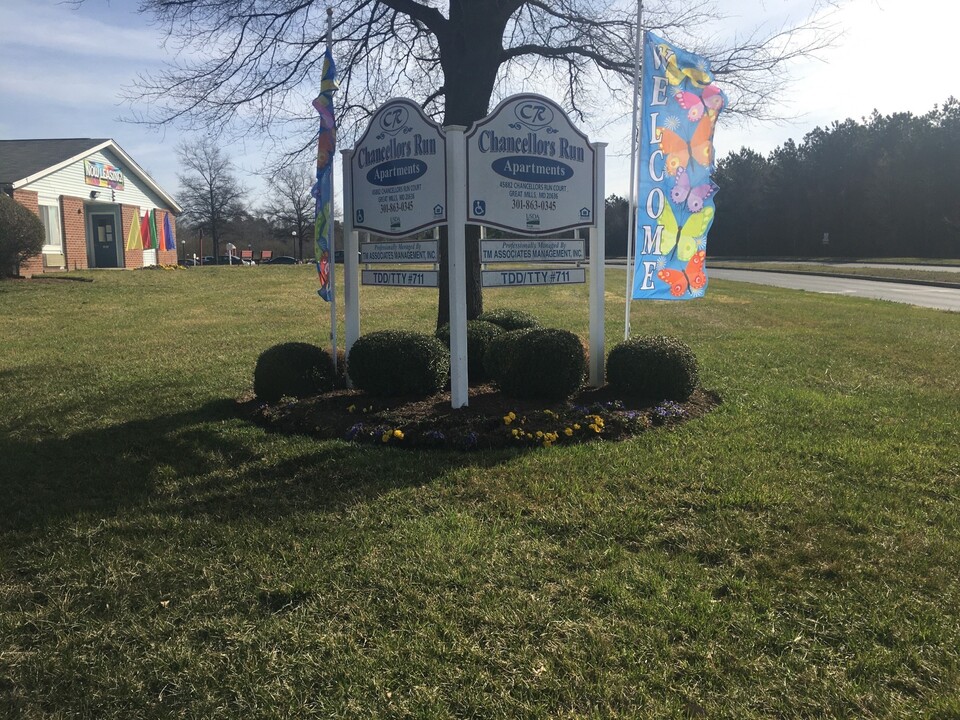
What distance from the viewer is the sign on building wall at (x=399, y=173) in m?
6.23

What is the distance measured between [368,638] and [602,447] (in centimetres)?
292

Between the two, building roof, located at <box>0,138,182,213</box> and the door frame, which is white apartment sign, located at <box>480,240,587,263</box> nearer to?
building roof, located at <box>0,138,182,213</box>

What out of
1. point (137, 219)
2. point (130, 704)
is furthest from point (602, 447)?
point (137, 219)

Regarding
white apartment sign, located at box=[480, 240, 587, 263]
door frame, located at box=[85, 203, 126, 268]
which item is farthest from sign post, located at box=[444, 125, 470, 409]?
door frame, located at box=[85, 203, 126, 268]

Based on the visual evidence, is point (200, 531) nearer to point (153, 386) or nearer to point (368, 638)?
point (368, 638)

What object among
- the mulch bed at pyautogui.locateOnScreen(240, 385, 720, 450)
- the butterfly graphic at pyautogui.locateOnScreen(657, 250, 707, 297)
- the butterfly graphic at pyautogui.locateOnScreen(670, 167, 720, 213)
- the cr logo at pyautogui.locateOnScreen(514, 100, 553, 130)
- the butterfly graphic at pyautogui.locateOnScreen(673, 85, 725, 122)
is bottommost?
the mulch bed at pyautogui.locateOnScreen(240, 385, 720, 450)

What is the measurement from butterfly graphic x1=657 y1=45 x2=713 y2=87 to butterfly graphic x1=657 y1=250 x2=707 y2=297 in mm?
1738

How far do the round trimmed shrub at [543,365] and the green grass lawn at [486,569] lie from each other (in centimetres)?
114

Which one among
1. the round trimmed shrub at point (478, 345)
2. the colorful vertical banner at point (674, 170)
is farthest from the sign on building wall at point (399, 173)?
the colorful vertical banner at point (674, 170)

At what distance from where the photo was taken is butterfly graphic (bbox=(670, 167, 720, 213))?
23.5 feet

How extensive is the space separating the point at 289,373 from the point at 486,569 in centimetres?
401

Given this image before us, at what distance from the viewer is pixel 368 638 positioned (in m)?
2.91

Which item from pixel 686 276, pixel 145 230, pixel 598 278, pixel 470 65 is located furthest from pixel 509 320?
pixel 145 230

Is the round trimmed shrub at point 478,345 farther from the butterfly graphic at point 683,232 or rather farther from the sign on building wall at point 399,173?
the butterfly graphic at point 683,232
